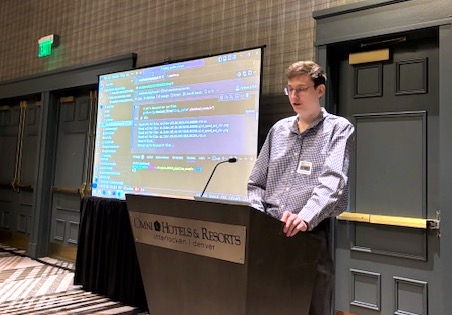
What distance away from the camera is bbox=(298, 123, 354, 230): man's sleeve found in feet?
3.97

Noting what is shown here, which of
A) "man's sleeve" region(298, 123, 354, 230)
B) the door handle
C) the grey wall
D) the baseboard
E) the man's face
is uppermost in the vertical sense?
the grey wall

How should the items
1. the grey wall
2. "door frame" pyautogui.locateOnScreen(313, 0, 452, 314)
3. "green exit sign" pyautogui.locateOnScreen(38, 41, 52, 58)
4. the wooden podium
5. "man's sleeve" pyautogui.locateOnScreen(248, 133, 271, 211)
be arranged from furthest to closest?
"green exit sign" pyautogui.locateOnScreen(38, 41, 52, 58) → the grey wall → "door frame" pyautogui.locateOnScreen(313, 0, 452, 314) → "man's sleeve" pyautogui.locateOnScreen(248, 133, 271, 211) → the wooden podium

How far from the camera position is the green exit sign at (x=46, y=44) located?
485 cm

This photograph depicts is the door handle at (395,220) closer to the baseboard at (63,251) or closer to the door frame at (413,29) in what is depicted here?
the door frame at (413,29)

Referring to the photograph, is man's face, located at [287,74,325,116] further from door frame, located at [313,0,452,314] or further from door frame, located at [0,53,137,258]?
door frame, located at [0,53,137,258]

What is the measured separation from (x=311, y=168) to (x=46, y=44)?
449cm

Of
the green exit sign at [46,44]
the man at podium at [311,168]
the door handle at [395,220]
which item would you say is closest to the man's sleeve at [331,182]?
the man at podium at [311,168]

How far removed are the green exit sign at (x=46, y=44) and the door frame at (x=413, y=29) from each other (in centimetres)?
330

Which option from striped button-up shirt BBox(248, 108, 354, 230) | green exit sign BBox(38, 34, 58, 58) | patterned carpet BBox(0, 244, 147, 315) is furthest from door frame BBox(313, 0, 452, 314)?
green exit sign BBox(38, 34, 58, 58)

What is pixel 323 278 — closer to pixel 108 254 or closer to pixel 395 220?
pixel 395 220

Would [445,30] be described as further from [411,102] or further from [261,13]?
[261,13]

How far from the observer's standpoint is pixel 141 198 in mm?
1271

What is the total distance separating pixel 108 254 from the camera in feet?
11.0

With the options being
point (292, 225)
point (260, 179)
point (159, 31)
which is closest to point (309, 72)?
point (260, 179)
